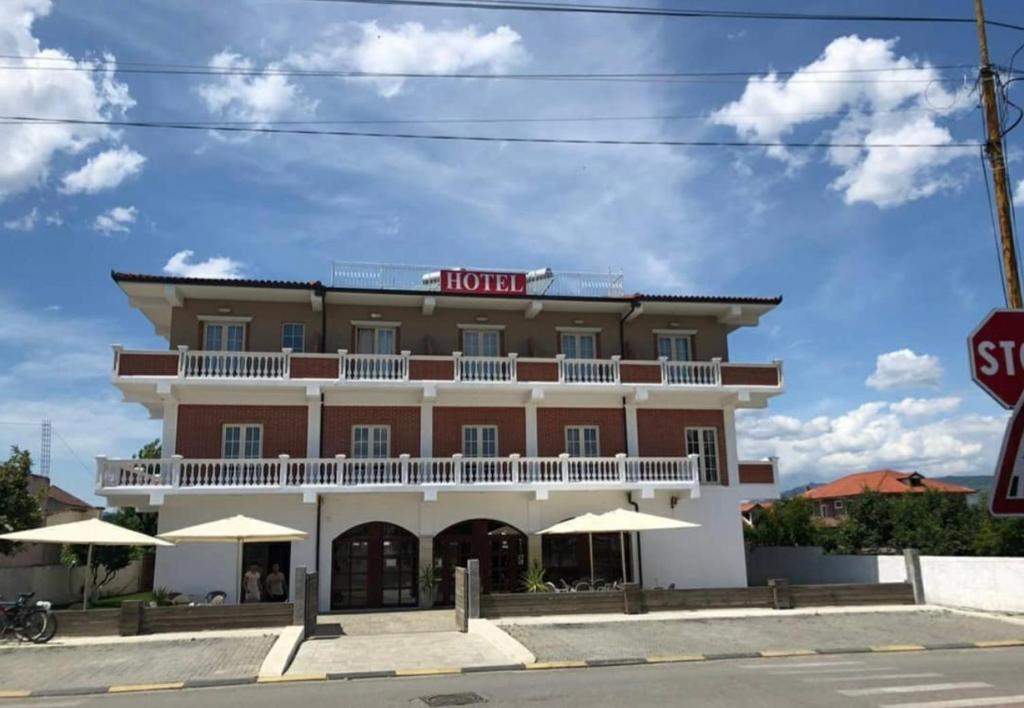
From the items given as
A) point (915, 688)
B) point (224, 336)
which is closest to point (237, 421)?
point (224, 336)

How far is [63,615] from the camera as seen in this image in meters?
19.1

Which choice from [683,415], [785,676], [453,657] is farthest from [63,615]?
[683,415]

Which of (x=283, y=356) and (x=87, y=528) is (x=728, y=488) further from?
(x=87, y=528)

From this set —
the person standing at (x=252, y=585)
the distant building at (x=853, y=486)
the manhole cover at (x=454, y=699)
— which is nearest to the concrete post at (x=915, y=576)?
the manhole cover at (x=454, y=699)

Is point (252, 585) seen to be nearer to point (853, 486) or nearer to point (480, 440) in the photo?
point (480, 440)

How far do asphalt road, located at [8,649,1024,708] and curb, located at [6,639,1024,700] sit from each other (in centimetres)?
37

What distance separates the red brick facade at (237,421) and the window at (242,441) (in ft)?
0.47

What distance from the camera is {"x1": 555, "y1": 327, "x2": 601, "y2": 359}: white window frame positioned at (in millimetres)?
29969

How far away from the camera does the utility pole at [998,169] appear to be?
9.45 metres

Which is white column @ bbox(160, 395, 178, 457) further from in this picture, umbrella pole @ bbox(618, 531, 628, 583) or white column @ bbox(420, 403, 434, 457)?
umbrella pole @ bbox(618, 531, 628, 583)

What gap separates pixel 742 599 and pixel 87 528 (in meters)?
17.4

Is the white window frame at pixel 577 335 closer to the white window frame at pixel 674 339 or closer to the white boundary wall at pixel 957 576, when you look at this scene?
the white window frame at pixel 674 339

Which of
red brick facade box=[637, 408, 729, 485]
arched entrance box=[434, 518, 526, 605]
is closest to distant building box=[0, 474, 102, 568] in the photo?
arched entrance box=[434, 518, 526, 605]

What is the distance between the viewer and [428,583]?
2573 centimetres
